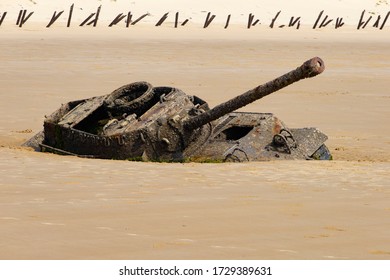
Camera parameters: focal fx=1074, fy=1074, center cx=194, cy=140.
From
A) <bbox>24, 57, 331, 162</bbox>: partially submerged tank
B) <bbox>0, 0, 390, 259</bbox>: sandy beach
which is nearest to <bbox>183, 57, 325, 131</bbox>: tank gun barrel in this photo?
<bbox>24, 57, 331, 162</bbox>: partially submerged tank

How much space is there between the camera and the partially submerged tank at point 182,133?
13.3 m

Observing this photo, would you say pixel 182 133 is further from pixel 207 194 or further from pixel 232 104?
pixel 207 194

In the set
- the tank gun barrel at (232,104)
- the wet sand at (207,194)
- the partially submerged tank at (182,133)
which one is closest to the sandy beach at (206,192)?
the wet sand at (207,194)

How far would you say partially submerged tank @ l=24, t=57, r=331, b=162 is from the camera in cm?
1329

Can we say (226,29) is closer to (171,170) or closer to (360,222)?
(171,170)

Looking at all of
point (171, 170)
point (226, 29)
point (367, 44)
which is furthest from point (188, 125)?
point (226, 29)

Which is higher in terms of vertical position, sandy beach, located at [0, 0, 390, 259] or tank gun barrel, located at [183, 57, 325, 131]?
tank gun barrel, located at [183, 57, 325, 131]

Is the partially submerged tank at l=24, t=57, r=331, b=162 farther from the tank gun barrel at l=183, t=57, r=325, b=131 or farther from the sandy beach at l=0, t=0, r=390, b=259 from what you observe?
the sandy beach at l=0, t=0, r=390, b=259

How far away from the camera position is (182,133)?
13.6 meters

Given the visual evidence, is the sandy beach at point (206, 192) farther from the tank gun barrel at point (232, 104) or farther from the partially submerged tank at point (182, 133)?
the tank gun barrel at point (232, 104)

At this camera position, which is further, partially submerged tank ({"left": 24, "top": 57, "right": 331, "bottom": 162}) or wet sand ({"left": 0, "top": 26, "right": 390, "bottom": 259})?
partially submerged tank ({"left": 24, "top": 57, "right": 331, "bottom": 162})

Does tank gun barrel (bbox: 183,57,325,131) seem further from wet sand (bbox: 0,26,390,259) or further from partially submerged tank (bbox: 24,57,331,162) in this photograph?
wet sand (bbox: 0,26,390,259)

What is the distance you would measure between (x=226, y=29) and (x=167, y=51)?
18603mm

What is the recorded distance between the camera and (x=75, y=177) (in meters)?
11.2
